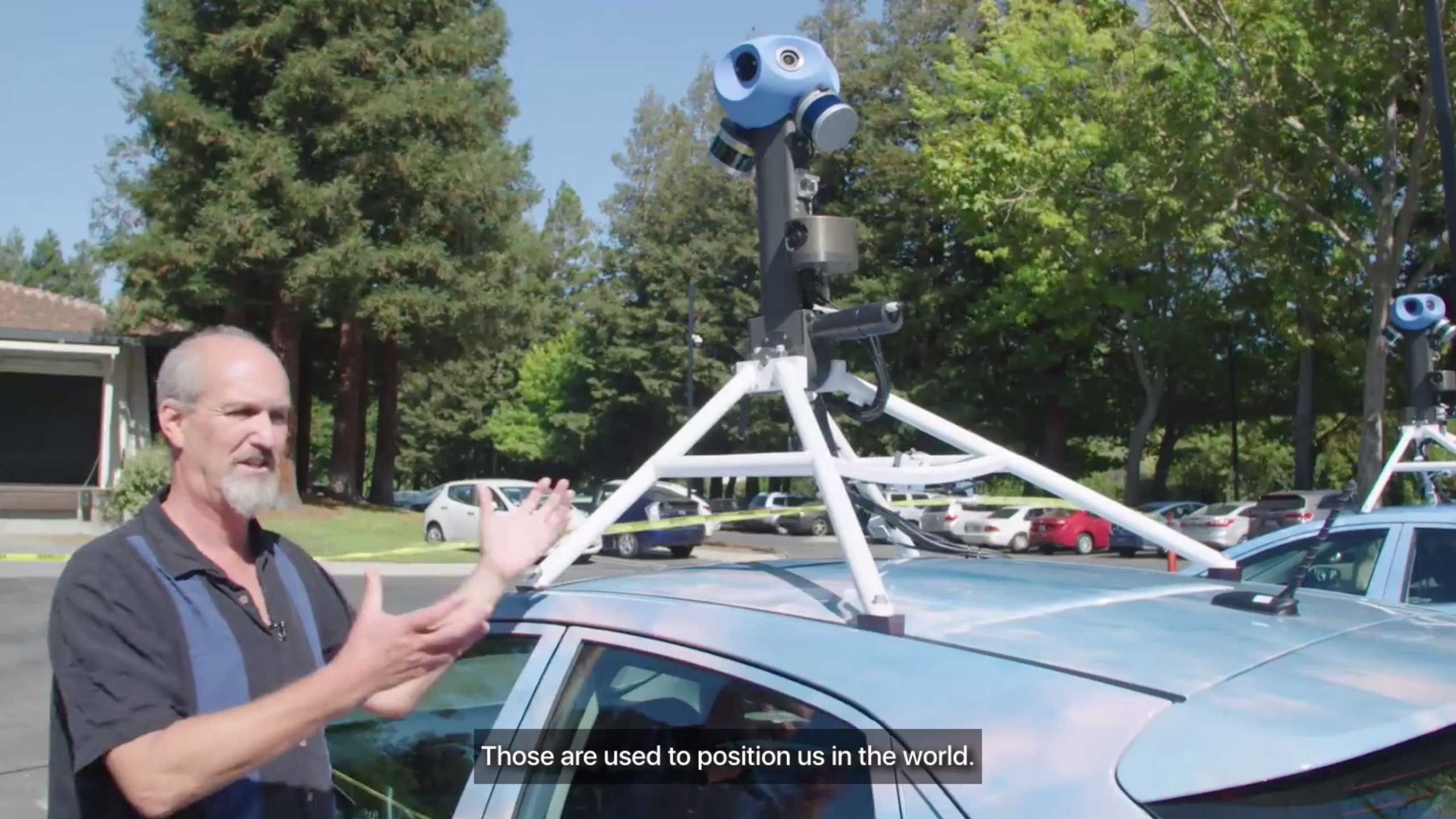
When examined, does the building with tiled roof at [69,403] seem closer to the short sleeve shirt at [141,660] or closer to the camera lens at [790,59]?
the camera lens at [790,59]

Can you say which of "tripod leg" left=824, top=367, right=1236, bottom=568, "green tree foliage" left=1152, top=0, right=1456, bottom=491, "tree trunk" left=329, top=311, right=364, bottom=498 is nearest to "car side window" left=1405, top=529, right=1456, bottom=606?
"tripod leg" left=824, top=367, right=1236, bottom=568

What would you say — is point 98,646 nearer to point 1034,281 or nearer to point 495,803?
point 495,803

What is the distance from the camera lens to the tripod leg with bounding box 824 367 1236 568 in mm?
3055

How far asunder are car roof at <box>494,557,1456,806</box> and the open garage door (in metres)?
31.7

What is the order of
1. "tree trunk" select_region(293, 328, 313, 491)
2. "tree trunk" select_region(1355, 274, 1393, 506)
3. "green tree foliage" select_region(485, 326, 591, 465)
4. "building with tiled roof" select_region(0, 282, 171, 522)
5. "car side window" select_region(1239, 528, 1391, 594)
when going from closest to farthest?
"car side window" select_region(1239, 528, 1391, 594) → "tree trunk" select_region(1355, 274, 1393, 506) → "building with tiled roof" select_region(0, 282, 171, 522) → "tree trunk" select_region(293, 328, 313, 491) → "green tree foliage" select_region(485, 326, 591, 465)

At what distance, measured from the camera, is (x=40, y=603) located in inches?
585

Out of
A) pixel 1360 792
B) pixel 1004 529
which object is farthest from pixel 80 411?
pixel 1360 792

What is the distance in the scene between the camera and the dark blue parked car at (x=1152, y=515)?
25.9 m

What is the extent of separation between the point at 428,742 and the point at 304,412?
99.5ft

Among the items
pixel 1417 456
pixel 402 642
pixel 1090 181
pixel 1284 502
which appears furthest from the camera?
pixel 1090 181

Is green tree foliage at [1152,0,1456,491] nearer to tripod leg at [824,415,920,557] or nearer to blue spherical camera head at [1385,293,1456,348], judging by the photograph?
blue spherical camera head at [1385,293,1456,348]

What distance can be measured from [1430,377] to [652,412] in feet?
137

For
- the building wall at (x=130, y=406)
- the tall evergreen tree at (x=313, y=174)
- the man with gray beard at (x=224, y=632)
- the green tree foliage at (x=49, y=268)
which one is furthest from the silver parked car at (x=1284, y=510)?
the green tree foliage at (x=49, y=268)

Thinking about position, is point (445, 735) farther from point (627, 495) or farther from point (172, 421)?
point (172, 421)
